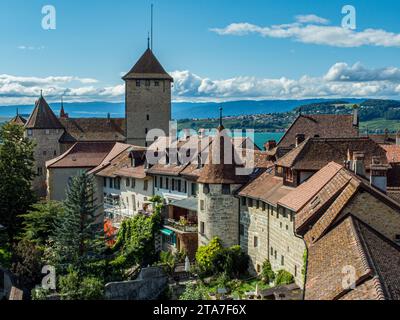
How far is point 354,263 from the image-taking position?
20031 millimetres

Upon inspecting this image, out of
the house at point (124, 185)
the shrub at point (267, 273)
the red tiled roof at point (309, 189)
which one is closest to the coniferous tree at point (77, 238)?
the house at point (124, 185)

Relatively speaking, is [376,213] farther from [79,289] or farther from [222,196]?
[79,289]

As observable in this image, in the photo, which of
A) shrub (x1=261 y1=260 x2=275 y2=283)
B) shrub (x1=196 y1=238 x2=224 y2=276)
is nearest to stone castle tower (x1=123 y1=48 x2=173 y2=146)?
shrub (x1=196 y1=238 x2=224 y2=276)

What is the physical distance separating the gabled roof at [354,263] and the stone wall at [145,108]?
52372mm

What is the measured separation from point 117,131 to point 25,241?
3439 cm

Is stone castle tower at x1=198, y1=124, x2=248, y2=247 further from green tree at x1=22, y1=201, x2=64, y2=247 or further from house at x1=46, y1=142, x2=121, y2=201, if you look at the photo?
house at x1=46, y1=142, x2=121, y2=201

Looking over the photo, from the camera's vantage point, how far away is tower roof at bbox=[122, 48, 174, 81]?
245ft

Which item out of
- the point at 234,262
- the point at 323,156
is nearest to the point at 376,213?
the point at 323,156

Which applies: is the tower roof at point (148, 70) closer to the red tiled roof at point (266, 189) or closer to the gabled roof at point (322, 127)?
the gabled roof at point (322, 127)

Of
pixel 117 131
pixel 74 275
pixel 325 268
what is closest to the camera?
pixel 325 268

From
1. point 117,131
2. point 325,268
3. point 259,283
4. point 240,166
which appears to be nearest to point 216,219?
point 240,166

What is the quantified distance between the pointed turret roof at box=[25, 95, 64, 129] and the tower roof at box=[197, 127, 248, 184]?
41.6 metres

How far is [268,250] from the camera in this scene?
118ft
